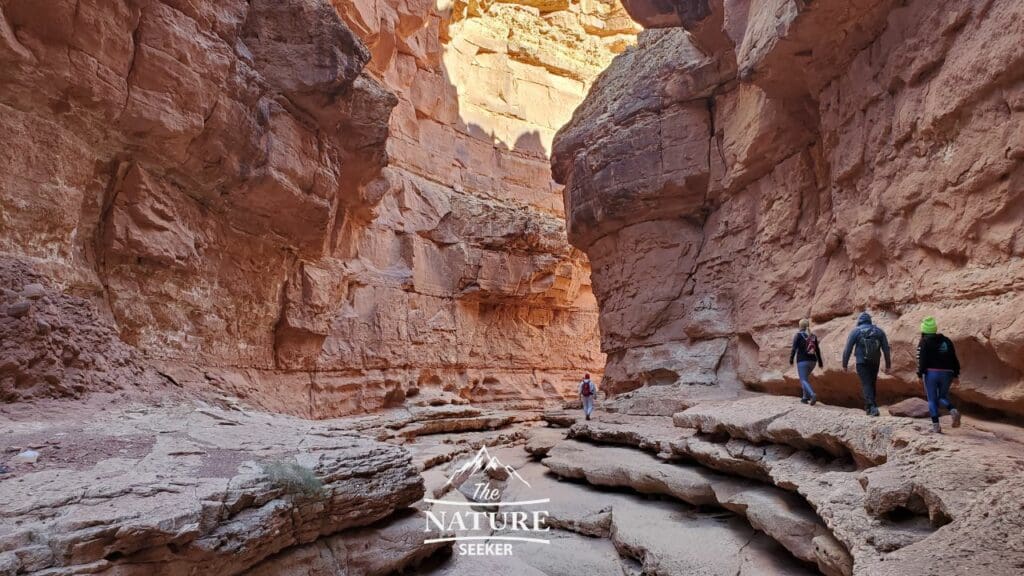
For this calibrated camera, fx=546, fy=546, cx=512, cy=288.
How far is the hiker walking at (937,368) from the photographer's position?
5.16m

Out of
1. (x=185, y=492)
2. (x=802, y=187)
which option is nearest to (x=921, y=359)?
(x=802, y=187)

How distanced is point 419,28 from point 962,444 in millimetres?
22371

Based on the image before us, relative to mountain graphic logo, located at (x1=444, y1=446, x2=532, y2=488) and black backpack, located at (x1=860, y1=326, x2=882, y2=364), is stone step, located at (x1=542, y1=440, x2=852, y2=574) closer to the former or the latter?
mountain graphic logo, located at (x1=444, y1=446, x2=532, y2=488)

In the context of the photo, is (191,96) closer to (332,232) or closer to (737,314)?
(332,232)

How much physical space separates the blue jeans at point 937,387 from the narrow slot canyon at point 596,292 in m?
0.08

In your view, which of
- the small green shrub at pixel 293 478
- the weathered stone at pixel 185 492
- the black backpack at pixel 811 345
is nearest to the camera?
the weathered stone at pixel 185 492

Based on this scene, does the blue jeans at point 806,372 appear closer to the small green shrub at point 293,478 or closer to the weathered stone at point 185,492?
the weathered stone at point 185,492

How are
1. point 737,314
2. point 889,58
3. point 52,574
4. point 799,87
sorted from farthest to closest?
point 737,314 → point 799,87 → point 889,58 → point 52,574

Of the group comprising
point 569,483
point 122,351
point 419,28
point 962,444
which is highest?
point 419,28

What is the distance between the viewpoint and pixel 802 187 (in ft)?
34.2

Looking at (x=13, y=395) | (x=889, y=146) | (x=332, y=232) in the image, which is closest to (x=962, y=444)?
(x=889, y=146)

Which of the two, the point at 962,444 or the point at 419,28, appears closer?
the point at 962,444

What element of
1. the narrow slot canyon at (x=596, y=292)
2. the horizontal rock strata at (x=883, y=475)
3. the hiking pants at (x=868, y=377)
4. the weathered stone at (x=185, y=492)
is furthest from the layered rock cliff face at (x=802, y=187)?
the weathered stone at (x=185, y=492)

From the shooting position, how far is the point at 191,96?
9.14 metres
